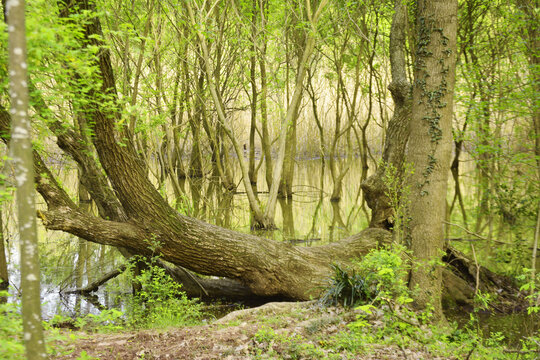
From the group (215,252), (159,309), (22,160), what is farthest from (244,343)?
(22,160)

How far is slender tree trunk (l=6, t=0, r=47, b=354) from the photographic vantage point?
1.72 metres

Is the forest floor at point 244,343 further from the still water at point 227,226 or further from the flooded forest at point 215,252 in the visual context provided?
the still water at point 227,226

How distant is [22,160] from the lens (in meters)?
1.73

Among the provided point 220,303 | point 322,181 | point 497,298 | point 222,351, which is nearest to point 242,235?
point 220,303

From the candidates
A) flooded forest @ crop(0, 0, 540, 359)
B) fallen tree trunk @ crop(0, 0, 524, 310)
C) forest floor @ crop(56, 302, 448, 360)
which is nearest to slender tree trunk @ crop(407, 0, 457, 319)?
flooded forest @ crop(0, 0, 540, 359)

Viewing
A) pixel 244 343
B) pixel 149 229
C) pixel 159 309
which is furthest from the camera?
pixel 149 229

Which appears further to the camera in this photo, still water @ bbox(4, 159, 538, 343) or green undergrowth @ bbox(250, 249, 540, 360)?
still water @ bbox(4, 159, 538, 343)

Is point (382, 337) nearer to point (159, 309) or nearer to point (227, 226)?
point (159, 309)

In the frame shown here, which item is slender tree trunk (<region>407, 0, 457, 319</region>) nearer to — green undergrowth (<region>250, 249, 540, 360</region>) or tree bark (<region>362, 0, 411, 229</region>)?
green undergrowth (<region>250, 249, 540, 360</region>)

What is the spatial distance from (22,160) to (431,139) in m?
4.03

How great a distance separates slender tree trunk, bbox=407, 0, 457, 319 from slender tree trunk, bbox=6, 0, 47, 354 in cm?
374

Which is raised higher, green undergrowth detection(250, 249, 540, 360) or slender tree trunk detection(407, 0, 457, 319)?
slender tree trunk detection(407, 0, 457, 319)

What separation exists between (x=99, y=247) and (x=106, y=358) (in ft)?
19.3

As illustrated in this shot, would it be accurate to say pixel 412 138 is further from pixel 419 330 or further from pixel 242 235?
pixel 242 235
